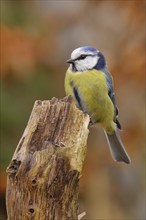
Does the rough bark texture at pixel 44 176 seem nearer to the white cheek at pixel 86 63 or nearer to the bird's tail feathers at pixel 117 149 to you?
the white cheek at pixel 86 63

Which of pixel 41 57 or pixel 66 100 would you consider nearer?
pixel 66 100

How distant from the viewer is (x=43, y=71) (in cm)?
768

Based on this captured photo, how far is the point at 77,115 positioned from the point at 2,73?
4.02 meters

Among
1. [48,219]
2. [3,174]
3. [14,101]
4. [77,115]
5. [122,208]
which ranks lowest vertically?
[122,208]

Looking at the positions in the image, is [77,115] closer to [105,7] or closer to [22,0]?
[105,7]

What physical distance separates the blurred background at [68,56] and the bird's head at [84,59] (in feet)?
7.69

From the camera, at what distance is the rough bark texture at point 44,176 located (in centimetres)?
266

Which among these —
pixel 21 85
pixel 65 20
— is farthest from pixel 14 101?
pixel 65 20

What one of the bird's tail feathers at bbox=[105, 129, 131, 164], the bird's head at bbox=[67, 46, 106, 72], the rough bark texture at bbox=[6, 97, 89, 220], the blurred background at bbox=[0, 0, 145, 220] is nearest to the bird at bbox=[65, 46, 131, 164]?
the bird's head at bbox=[67, 46, 106, 72]

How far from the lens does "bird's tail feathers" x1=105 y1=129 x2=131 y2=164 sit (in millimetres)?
4316

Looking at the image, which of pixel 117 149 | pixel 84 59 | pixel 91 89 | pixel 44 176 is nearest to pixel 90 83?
pixel 91 89

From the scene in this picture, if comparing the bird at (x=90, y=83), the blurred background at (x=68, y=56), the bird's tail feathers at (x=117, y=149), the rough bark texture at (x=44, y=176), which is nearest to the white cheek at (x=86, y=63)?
the bird at (x=90, y=83)

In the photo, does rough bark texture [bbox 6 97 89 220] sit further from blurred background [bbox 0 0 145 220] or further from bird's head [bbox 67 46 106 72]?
blurred background [bbox 0 0 145 220]

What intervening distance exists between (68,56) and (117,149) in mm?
3343
